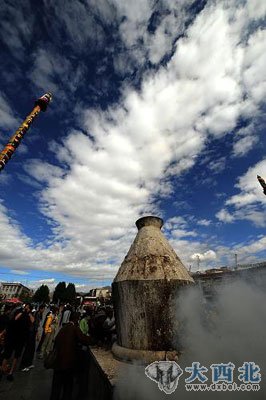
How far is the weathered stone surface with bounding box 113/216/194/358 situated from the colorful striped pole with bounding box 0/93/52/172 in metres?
8.49

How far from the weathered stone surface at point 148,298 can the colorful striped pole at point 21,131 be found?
8485 millimetres

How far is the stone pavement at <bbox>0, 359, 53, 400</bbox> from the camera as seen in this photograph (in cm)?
487

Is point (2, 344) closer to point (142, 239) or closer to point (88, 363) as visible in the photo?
point (88, 363)

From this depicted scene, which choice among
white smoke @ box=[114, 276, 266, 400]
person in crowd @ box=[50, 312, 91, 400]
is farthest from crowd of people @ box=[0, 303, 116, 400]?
white smoke @ box=[114, 276, 266, 400]

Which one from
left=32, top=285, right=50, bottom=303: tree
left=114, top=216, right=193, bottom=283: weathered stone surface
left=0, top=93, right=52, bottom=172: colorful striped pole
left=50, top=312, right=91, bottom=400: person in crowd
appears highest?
left=32, top=285, right=50, bottom=303: tree

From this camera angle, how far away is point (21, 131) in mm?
11844

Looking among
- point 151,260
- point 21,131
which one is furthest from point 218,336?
point 21,131

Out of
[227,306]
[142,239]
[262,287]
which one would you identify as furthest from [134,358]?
[262,287]

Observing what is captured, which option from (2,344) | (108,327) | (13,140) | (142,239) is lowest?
(2,344)

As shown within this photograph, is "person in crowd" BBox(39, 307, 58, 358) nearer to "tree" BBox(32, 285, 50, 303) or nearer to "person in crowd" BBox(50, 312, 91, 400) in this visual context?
"person in crowd" BBox(50, 312, 91, 400)

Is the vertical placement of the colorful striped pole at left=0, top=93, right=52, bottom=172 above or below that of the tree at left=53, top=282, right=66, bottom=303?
below

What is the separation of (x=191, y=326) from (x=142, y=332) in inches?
30.9

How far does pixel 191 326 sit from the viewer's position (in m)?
3.71

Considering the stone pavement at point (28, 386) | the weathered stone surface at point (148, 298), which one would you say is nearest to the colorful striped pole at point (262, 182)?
the weathered stone surface at point (148, 298)
